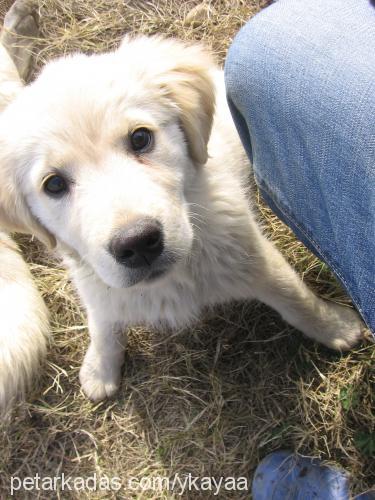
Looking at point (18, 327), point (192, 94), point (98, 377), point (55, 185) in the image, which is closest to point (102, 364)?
point (98, 377)

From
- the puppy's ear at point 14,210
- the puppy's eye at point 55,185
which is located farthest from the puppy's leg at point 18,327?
the puppy's eye at point 55,185

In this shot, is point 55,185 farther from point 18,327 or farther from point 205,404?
point 205,404

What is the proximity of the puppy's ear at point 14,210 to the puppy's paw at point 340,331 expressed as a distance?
4.15 feet

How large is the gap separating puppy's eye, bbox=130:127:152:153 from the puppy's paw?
1186 millimetres

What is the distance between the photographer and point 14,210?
66.9 inches

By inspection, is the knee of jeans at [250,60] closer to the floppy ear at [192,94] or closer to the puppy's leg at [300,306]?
the floppy ear at [192,94]

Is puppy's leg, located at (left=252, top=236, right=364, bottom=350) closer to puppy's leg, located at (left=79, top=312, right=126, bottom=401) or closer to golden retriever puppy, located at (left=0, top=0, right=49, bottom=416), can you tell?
puppy's leg, located at (left=79, top=312, right=126, bottom=401)

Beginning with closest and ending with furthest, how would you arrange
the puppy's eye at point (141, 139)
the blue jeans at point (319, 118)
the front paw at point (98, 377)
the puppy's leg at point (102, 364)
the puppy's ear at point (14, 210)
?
the blue jeans at point (319, 118), the puppy's eye at point (141, 139), the puppy's ear at point (14, 210), the puppy's leg at point (102, 364), the front paw at point (98, 377)

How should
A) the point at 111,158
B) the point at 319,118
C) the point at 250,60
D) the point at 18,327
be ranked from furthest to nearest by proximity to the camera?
the point at 18,327
the point at 250,60
the point at 111,158
the point at 319,118

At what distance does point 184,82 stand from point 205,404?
1540 millimetres

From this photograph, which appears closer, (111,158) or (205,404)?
(111,158)

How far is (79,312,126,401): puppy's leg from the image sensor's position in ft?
7.57

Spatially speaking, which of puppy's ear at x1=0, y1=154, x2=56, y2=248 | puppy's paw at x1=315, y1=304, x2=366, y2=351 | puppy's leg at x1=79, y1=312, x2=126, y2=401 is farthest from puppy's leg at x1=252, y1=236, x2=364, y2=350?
puppy's ear at x1=0, y1=154, x2=56, y2=248

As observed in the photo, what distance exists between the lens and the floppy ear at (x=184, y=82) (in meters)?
1.67
